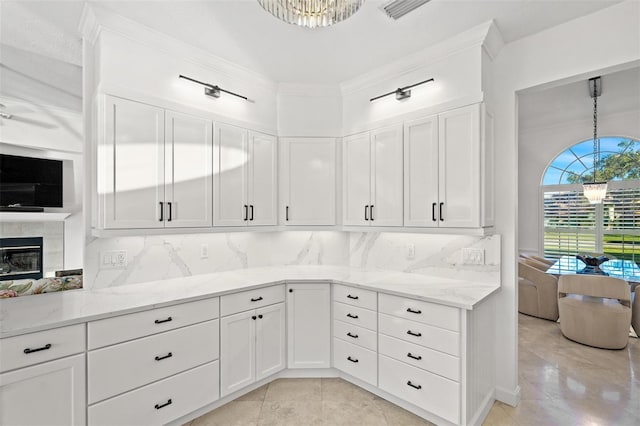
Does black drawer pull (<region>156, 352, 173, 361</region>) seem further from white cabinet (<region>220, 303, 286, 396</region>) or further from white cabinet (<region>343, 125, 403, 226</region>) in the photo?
white cabinet (<region>343, 125, 403, 226</region>)

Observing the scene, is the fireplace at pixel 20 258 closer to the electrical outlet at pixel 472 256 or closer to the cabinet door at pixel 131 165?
the cabinet door at pixel 131 165

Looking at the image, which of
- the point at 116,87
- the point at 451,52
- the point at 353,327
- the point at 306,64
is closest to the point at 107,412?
the point at 353,327

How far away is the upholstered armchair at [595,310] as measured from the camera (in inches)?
134

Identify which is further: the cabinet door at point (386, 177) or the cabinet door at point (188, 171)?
the cabinet door at point (386, 177)

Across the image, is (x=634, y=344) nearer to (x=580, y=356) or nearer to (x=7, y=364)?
(x=580, y=356)

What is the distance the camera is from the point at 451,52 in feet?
8.25

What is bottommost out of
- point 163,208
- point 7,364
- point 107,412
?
point 107,412

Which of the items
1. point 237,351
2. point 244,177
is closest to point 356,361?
point 237,351

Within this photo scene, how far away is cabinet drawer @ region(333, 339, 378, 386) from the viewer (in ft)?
8.37

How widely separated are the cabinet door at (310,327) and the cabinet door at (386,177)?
0.83 meters

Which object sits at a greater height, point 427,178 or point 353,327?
point 427,178

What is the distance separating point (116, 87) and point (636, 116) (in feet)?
21.8

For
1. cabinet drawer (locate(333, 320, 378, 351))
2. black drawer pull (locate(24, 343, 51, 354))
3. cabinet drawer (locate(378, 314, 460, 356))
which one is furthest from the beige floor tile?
black drawer pull (locate(24, 343, 51, 354))

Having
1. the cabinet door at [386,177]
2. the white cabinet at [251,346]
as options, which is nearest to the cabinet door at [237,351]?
the white cabinet at [251,346]
